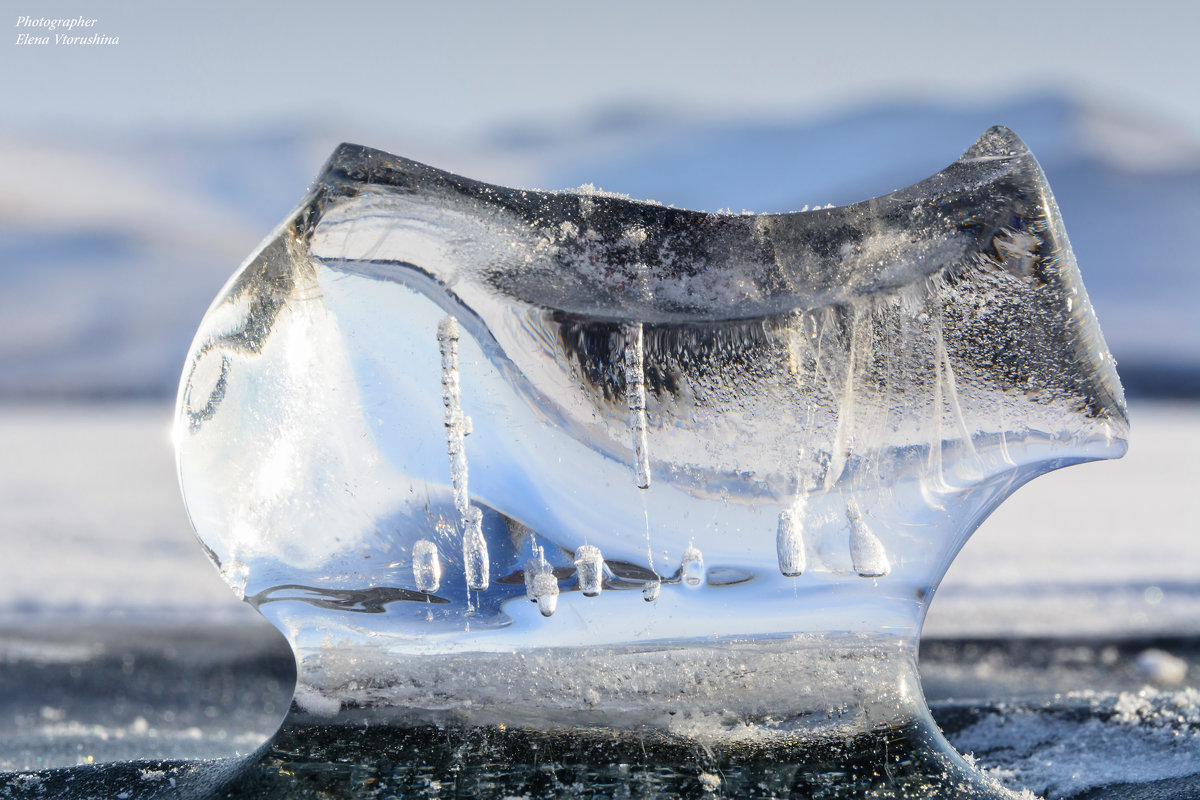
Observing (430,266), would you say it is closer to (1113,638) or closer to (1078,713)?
(1078,713)

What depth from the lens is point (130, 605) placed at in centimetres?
297

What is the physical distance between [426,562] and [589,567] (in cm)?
21

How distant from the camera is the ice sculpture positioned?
1254 mm

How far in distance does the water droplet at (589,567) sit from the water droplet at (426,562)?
186 millimetres

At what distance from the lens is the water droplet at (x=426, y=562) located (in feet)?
4.17

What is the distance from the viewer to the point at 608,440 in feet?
4.14

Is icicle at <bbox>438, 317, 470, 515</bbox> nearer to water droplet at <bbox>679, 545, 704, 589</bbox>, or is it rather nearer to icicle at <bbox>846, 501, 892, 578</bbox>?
water droplet at <bbox>679, 545, 704, 589</bbox>

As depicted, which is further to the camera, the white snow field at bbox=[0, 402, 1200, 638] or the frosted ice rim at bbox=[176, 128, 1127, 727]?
the white snow field at bbox=[0, 402, 1200, 638]

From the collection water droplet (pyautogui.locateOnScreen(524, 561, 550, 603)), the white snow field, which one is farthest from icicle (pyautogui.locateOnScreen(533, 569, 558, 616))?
the white snow field

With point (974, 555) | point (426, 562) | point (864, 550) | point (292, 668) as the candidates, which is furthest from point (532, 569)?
point (974, 555)

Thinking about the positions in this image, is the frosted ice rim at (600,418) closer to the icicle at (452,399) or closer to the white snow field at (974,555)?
the icicle at (452,399)

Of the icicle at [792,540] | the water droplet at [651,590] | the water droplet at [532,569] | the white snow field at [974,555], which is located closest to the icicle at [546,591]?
the water droplet at [532,569]

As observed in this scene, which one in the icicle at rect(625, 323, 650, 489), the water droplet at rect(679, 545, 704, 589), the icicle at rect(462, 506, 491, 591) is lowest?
the water droplet at rect(679, 545, 704, 589)

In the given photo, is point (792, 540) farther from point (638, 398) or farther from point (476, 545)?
point (476, 545)
